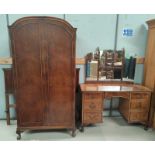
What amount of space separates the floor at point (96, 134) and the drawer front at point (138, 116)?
0.21 meters

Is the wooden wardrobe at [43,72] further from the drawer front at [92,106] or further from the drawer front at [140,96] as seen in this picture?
the drawer front at [140,96]

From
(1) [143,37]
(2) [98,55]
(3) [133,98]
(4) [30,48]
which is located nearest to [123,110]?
(3) [133,98]

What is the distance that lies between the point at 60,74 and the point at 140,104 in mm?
1386

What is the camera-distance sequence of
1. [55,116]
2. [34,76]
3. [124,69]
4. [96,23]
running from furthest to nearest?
[124,69], [96,23], [55,116], [34,76]

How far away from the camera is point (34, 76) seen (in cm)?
243

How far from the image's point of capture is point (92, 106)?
2.68 meters

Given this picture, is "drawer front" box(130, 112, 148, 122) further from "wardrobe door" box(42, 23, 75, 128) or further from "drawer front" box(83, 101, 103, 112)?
"wardrobe door" box(42, 23, 75, 128)

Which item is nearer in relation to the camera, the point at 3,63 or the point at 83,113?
the point at 83,113

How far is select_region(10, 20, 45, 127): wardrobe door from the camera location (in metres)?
2.26

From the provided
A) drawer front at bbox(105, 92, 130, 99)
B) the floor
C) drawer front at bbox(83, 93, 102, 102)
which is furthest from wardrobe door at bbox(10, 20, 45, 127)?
drawer front at bbox(105, 92, 130, 99)

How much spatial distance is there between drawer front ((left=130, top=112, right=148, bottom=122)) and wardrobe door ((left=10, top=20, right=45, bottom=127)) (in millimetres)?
1456

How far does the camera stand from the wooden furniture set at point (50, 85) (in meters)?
2.29

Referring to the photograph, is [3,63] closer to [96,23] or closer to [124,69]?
[96,23]

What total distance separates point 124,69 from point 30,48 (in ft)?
5.58
